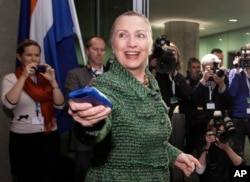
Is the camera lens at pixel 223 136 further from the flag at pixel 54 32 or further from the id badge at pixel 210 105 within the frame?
the flag at pixel 54 32

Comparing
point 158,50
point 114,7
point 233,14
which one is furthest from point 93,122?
point 233,14

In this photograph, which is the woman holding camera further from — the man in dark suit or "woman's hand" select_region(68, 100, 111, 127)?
"woman's hand" select_region(68, 100, 111, 127)

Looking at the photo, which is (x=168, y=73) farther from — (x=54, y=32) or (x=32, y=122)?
(x=32, y=122)

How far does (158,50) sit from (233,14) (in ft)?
15.7

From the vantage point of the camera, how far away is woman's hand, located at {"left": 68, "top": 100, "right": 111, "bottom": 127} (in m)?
0.68

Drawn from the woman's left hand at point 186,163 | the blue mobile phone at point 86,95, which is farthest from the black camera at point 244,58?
the blue mobile phone at point 86,95

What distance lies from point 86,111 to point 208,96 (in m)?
2.34

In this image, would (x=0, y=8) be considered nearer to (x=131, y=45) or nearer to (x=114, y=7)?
(x=114, y=7)

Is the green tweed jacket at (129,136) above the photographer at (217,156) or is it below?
above

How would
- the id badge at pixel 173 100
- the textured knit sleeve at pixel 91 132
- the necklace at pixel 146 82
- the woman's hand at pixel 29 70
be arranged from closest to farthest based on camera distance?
1. the textured knit sleeve at pixel 91 132
2. the necklace at pixel 146 82
3. the woman's hand at pixel 29 70
4. the id badge at pixel 173 100

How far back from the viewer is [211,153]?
2.33 metres

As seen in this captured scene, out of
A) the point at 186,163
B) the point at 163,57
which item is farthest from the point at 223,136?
the point at 186,163

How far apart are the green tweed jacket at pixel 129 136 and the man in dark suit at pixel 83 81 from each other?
4.27ft

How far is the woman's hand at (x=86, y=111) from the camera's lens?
0.68 metres
